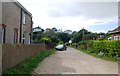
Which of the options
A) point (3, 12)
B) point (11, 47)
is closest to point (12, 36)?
point (3, 12)

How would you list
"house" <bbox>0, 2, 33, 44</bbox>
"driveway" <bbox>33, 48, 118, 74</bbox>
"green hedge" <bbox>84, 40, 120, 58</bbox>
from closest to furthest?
"driveway" <bbox>33, 48, 118, 74</bbox>, "house" <bbox>0, 2, 33, 44</bbox>, "green hedge" <bbox>84, 40, 120, 58</bbox>

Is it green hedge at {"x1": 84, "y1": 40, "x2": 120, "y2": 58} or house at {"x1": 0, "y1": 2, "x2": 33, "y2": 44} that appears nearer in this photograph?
house at {"x1": 0, "y1": 2, "x2": 33, "y2": 44}

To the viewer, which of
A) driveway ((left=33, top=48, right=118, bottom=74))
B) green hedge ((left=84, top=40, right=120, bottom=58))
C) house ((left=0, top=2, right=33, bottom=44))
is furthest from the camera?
green hedge ((left=84, top=40, right=120, bottom=58))

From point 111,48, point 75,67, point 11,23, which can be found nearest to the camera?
point 75,67

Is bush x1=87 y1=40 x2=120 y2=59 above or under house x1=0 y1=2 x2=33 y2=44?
under

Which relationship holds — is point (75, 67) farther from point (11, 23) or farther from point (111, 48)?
point (111, 48)

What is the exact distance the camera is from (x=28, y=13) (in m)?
33.3

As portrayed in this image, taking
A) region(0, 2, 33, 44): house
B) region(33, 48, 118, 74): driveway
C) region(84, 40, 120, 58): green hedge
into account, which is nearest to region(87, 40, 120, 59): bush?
region(84, 40, 120, 58): green hedge

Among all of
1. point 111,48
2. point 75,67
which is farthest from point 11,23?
point 111,48

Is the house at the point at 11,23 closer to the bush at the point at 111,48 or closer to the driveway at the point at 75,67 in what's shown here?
the driveway at the point at 75,67

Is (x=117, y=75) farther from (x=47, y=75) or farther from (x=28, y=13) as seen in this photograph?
(x=28, y=13)

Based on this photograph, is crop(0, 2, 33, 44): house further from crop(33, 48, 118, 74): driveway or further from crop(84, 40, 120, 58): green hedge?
crop(84, 40, 120, 58): green hedge

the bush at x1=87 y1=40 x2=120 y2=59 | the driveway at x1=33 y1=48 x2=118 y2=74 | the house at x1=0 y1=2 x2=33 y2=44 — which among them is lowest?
the driveway at x1=33 y1=48 x2=118 y2=74

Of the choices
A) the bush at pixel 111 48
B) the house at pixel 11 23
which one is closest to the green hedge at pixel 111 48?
the bush at pixel 111 48
